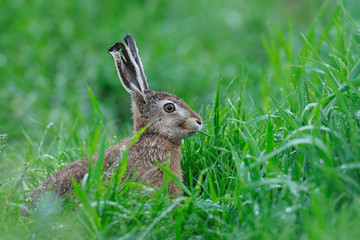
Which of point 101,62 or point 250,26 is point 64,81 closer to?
point 101,62

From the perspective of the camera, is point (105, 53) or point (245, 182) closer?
point (245, 182)

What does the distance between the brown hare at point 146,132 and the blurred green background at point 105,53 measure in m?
1.76

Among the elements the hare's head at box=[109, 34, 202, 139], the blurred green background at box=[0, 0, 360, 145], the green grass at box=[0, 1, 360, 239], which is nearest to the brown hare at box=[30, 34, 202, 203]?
the hare's head at box=[109, 34, 202, 139]

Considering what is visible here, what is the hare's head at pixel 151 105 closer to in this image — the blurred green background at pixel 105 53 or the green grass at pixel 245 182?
the green grass at pixel 245 182

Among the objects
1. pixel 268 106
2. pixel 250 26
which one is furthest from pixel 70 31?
pixel 268 106

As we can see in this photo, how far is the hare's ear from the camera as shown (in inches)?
180

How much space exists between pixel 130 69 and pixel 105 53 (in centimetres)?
358

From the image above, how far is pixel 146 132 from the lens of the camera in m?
4.61

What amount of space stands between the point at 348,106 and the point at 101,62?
4801mm

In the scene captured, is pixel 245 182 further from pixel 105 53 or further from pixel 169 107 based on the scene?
pixel 105 53

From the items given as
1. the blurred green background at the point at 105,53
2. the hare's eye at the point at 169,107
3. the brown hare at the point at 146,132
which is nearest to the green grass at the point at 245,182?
the brown hare at the point at 146,132

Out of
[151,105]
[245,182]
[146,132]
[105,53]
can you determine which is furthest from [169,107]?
[105,53]

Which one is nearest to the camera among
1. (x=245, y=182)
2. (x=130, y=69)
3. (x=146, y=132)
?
(x=245, y=182)

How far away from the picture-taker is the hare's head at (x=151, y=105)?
4.51 meters
